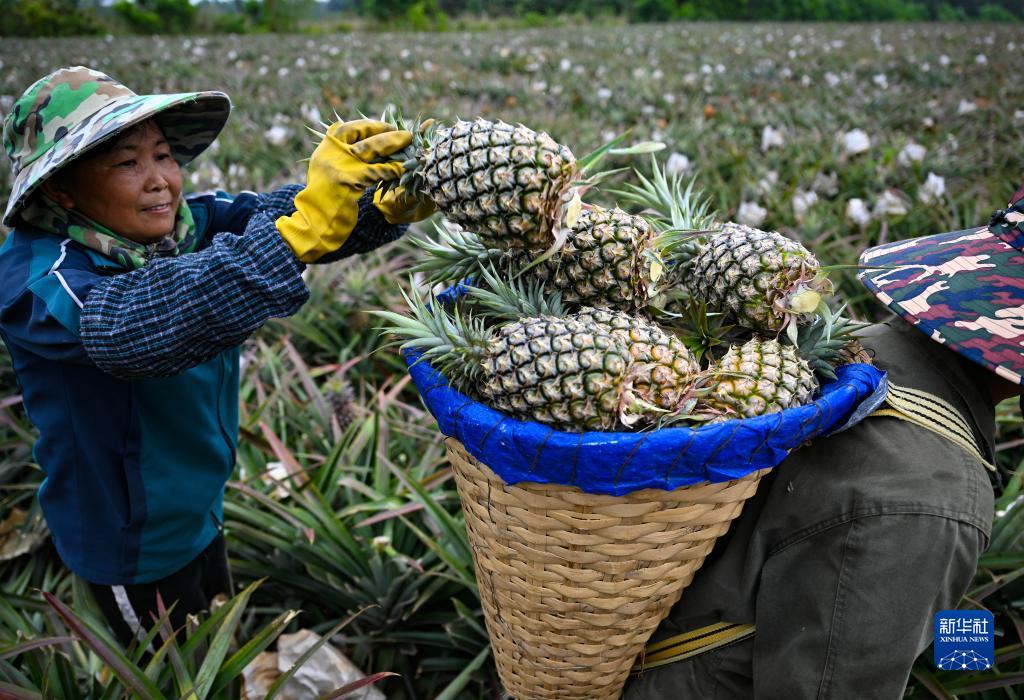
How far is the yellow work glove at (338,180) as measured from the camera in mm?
1481

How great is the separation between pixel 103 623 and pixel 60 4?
26344 millimetres

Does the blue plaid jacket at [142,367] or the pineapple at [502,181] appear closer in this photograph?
the pineapple at [502,181]

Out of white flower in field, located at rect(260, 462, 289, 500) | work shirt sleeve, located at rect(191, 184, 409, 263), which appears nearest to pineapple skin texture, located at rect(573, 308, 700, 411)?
work shirt sleeve, located at rect(191, 184, 409, 263)

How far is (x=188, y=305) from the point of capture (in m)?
1.46

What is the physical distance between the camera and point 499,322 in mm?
1477

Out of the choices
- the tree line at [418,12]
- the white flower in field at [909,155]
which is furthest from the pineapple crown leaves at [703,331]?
the tree line at [418,12]

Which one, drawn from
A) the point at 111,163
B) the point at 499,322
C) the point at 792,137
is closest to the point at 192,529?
the point at 111,163

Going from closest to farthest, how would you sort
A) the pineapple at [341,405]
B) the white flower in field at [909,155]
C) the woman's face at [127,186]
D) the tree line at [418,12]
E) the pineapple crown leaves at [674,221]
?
the pineapple crown leaves at [674,221]
the woman's face at [127,186]
the pineapple at [341,405]
the white flower in field at [909,155]
the tree line at [418,12]

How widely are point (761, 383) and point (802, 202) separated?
374cm

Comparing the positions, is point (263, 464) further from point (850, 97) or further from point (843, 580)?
point (850, 97)

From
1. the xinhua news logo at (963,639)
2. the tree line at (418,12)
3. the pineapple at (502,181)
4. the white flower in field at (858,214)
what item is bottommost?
the xinhua news logo at (963,639)

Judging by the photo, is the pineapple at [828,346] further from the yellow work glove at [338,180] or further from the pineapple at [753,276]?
the yellow work glove at [338,180]

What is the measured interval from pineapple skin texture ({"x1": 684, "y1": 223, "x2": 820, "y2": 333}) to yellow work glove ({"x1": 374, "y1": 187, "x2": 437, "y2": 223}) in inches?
25.6

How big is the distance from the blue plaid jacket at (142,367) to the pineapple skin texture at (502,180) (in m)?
0.48
